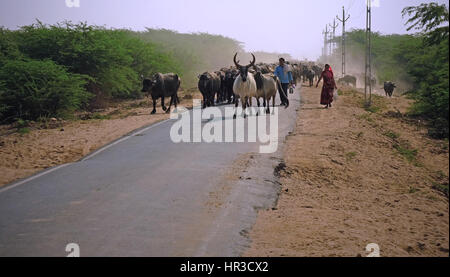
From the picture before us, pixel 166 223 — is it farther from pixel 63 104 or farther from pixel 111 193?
pixel 63 104

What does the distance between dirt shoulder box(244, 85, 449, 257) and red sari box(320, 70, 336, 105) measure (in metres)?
3.75

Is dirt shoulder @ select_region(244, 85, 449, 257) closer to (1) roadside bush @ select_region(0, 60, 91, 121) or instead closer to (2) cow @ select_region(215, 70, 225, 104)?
(2) cow @ select_region(215, 70, 225, 104)

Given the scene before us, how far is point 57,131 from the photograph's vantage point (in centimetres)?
1596

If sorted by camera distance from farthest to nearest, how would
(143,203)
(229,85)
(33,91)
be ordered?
(229,85), (33,91), (143,203)

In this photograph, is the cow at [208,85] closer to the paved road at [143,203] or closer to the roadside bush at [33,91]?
the roadside bush at [33,91]

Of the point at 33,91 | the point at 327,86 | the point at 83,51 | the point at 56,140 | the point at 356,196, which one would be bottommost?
the point at 356,196

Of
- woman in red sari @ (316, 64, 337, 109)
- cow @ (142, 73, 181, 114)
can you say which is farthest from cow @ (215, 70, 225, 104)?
woman in red sari @ (316, 64, 337, 109)

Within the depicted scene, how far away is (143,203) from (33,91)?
13.5 meters

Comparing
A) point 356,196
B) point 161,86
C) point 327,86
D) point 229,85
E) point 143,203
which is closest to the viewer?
point 143,203

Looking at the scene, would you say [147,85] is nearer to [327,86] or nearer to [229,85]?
[229,85]

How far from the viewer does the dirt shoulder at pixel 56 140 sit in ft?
36.2

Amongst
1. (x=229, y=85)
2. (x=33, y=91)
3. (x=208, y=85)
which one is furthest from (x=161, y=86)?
(x=33, y=91)

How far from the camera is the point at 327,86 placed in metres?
19.3

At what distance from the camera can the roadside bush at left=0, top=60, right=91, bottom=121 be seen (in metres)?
18.8
